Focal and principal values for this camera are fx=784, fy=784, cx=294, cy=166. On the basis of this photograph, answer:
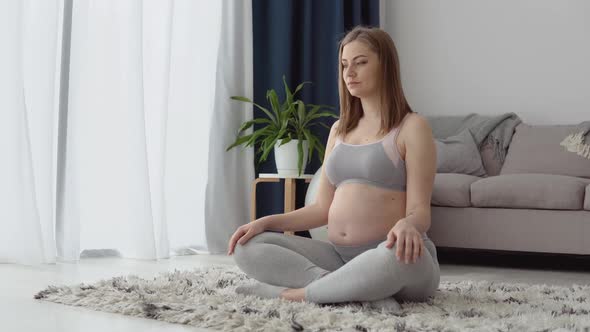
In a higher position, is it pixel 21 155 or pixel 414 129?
pixel 414 129

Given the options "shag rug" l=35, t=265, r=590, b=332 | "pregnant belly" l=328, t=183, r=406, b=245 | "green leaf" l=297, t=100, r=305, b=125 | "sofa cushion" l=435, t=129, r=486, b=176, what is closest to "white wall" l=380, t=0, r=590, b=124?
"sofa cushion" l=435, t=129, r=486, b=176

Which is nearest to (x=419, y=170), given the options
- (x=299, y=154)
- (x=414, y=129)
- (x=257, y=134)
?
(x=414, y=129)

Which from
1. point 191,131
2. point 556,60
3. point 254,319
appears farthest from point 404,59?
point 254,319

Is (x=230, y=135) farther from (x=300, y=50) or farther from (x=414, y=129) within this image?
(x=414, y=129)

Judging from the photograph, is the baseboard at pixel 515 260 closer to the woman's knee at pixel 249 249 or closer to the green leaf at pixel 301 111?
the green leaf at pixel 301 111

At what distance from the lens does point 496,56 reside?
187 inches

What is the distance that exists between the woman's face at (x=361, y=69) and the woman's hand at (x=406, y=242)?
1.59ft

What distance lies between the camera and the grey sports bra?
2193mm

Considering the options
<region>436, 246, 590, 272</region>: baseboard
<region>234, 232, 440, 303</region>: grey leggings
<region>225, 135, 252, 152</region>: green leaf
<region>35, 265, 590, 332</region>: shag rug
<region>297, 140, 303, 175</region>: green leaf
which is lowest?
<region>436, 246, 590, 272</region>: baseboard

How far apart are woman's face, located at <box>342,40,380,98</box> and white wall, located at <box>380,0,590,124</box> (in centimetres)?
268

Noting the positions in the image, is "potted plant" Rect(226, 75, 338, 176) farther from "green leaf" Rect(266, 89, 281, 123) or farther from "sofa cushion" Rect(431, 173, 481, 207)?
"sofa cushion" Rect(431, 173, 481, 207)

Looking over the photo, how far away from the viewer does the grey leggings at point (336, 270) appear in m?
1.94

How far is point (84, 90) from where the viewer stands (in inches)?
142

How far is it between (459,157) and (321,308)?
93.1 inches
